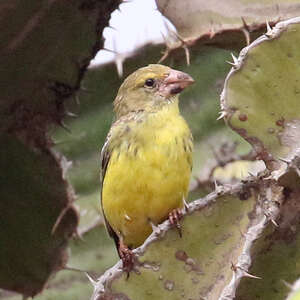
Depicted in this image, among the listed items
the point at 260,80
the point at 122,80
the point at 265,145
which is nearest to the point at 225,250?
the point at 265,145

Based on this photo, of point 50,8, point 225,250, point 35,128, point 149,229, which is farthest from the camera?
point 149,229

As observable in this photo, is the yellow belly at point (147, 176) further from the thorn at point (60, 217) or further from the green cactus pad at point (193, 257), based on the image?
the green cactus pad at point (193, 257)

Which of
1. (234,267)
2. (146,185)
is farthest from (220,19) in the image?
(234,267)

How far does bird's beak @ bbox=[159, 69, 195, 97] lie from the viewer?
3371 millimetres

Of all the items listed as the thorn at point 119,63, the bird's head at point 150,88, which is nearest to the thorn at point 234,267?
the bird's head at point 150,88

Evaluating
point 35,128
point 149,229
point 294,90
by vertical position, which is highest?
point 294,90

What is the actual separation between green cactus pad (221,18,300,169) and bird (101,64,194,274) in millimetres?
741

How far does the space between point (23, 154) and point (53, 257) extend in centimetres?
38

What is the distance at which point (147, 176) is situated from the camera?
306 cm

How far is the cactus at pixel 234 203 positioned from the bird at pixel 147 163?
0.66m

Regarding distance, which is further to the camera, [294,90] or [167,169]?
[167,169]

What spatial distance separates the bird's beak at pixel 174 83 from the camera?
11.1 ft

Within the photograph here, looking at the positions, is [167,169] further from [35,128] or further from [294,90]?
[294,90]

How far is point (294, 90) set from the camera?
2227mm
